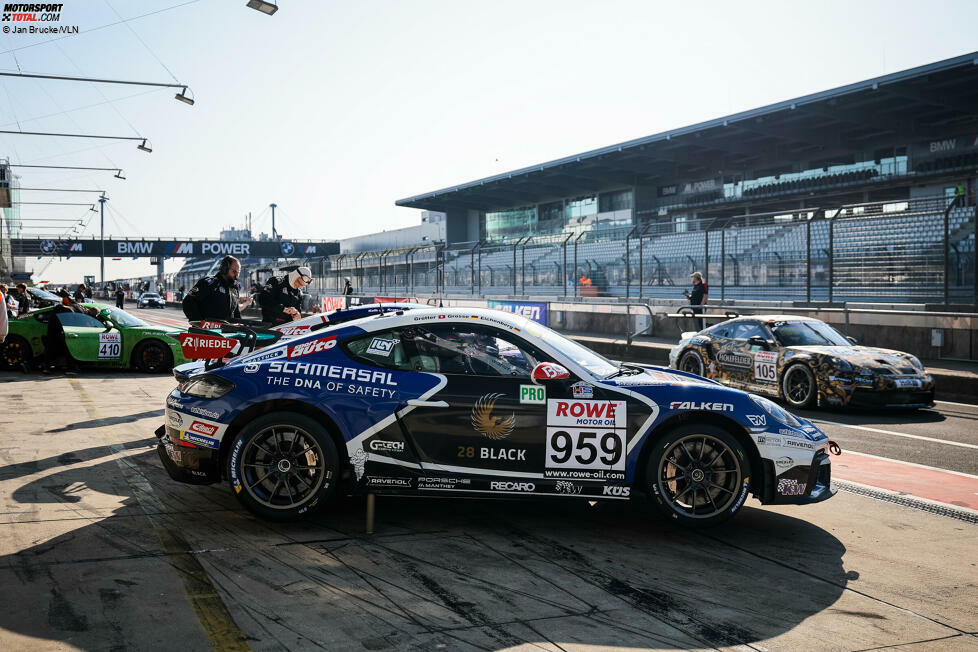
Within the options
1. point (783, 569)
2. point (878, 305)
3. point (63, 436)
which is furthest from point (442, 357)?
point (878, 305)

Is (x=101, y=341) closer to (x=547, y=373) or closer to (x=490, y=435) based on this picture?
(x=490, y=435)

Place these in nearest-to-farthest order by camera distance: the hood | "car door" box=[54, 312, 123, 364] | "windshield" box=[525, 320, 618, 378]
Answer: "windshield" box=[525, 320, 618, 378]
the hood
"car door" box=[54, 312, 123, 364]

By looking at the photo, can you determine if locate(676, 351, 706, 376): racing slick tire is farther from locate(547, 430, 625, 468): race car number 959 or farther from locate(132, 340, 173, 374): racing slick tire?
locate(132, 340, 173, 374): racing slick tire

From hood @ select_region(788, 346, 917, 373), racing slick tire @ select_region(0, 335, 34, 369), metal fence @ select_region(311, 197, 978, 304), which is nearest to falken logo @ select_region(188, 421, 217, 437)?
hood @ select_region(788, 346, 917, 373)

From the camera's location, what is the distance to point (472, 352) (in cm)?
513

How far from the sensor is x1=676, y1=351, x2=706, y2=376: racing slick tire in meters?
12.1

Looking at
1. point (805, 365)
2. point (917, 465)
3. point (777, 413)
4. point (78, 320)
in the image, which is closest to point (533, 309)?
point (805, 365)

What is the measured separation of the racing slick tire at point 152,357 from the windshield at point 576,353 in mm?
10744

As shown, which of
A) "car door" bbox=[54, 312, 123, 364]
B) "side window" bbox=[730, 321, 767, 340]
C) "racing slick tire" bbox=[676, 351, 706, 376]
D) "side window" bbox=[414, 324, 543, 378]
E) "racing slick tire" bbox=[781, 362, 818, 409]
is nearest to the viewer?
"side window" bbox=[414, 324, 543, 378]

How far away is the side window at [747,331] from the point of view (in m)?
11.4

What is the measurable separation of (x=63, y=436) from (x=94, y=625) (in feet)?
16.6

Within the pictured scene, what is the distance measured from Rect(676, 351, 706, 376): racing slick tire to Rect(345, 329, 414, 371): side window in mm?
7734

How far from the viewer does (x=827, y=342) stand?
35.9 feet

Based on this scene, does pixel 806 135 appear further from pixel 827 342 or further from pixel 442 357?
pixel 442 357
